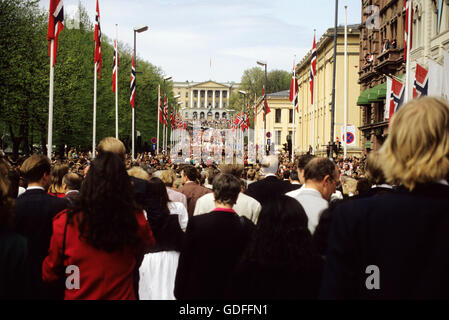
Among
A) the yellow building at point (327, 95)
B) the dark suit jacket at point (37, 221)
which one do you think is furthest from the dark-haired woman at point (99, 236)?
the yellow building at point (327, 95)

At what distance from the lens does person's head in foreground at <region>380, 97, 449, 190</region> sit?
8.04 ft

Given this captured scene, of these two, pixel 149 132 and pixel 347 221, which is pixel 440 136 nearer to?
pixel 347 221

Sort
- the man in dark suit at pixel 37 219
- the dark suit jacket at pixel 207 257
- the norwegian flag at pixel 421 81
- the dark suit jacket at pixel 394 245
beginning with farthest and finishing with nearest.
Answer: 1. the norwegian flag at pixel 421 81
2. the man in dark suit at pixel 37 219
3. the dark suit jacket at pixel 207 257
4. the dark suit jacket at pixel 394 245

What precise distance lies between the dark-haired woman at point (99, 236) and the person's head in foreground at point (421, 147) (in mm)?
1883

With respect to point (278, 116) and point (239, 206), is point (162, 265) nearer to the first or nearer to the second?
point (239, 206)

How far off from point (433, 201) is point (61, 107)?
36.2 metres

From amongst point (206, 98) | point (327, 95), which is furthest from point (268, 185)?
point (206, 98)

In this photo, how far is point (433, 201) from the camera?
2445mm

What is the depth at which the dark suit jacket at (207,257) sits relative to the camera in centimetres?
434

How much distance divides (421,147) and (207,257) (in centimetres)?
232

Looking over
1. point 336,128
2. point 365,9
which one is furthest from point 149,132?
point 365,9

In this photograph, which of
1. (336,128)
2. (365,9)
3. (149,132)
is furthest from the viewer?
(149,132)

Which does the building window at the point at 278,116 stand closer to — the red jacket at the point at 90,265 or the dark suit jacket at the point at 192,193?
the dark suit jacket at the point at 192,193

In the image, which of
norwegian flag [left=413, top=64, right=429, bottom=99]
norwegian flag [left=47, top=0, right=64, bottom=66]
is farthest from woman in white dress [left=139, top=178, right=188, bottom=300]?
norwegian flag [left=413, top=64, right=429, bottom=99]
